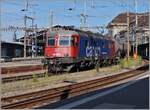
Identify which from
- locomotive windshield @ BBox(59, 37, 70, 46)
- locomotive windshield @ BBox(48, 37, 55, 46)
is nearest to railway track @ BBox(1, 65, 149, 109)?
locomotive windshield @ BBox(59, 37, 70, 46)

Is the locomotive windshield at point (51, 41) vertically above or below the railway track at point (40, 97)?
above

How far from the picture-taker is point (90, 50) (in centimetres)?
3431

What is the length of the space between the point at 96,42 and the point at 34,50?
128 feet

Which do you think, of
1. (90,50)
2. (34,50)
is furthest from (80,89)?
(34,50)

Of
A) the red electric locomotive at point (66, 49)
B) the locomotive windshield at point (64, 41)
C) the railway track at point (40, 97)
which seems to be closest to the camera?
the railway track at point (40, 97)

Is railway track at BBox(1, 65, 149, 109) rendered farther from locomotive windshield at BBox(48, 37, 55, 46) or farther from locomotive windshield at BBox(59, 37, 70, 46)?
locomotive windshield at BBox(48, 37, 55, 46)

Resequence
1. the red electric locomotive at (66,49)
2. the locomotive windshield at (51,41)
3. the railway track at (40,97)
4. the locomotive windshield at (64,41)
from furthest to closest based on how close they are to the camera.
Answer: the locomotive windshield at (51,41) < the locomotive windshield at (64,41) < the red electric locomotive at (66,49) < the railway track at (40,97)

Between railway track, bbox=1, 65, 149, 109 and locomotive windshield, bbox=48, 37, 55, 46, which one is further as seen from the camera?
locomotive windshield, bbox=48, 37, 55, 46

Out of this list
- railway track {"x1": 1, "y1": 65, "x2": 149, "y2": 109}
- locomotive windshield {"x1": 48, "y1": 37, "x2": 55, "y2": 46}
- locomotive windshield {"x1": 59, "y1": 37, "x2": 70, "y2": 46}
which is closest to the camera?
railway track {"x1": 1, "y1": 65, "x2": 149, "y2": 109}

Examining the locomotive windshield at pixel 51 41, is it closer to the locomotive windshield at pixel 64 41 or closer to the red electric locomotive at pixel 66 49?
the red electric locomotive at pixel 66 49

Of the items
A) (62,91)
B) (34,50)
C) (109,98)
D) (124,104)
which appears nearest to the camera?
(124,104)

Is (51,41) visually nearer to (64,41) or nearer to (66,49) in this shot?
(64,41)

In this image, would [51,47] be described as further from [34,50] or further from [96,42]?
[34,50]

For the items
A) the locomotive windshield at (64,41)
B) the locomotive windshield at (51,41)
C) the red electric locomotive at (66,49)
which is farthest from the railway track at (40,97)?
the locomotive windshield at (51,41)
